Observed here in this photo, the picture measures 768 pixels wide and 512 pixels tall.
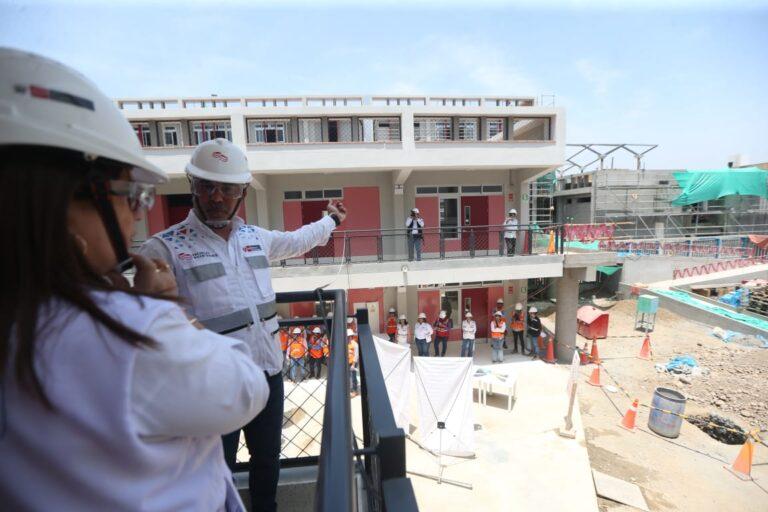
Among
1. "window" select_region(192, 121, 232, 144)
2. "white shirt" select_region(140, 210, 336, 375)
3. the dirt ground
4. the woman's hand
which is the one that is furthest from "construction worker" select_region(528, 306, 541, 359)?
the woman's hand

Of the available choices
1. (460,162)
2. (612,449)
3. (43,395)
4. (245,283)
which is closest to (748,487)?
(612,449)

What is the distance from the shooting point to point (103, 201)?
71 centimetres

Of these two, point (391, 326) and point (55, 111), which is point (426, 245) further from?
point (55, 111)

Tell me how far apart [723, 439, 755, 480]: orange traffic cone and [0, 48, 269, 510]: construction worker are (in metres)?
11.1

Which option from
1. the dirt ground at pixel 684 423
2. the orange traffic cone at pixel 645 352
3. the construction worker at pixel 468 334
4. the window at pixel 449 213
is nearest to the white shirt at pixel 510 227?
the window at pixel 449 213

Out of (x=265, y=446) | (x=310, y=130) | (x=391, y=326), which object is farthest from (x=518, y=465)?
(x=310, y=130)

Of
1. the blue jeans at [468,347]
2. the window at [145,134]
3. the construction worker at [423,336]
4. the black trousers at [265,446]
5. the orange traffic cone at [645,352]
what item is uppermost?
the window at [145,134]

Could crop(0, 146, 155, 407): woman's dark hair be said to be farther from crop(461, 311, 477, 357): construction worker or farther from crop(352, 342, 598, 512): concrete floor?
crop(461, 311, 477, 357): construction worker

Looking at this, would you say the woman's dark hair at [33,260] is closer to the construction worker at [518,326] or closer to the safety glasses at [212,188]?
the safety glasses at [212,188]

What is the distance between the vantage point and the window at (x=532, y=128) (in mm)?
12008

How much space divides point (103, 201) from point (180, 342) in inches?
12.9

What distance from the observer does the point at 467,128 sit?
42.9 ft

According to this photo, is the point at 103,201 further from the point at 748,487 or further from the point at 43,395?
the point at 748,487

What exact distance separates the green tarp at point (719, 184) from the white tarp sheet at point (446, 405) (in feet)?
84.6
